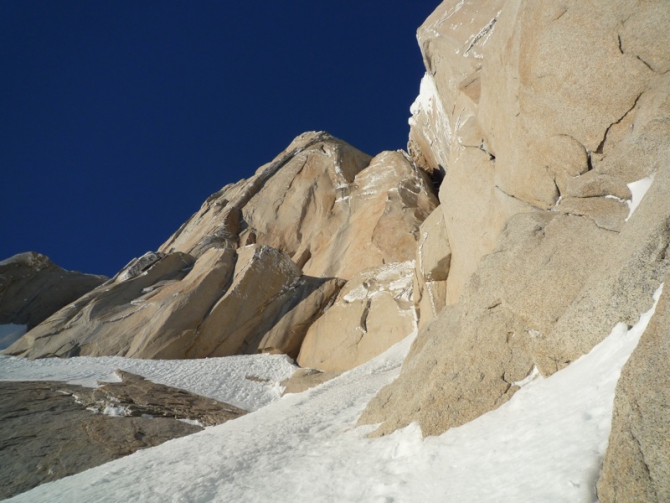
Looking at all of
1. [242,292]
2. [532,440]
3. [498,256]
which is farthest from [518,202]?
[242,292]

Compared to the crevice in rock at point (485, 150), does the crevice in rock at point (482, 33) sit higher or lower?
higher

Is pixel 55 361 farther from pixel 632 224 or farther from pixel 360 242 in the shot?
pixel 632 224

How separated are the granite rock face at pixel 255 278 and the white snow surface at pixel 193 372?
209cm

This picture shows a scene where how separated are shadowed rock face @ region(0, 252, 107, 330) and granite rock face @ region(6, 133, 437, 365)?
7622 millimetres

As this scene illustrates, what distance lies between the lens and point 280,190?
46.5 metres

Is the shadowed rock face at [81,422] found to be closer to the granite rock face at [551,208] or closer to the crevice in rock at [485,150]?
the granite rock face at [551,208]

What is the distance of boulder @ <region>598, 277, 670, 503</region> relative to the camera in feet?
10.9

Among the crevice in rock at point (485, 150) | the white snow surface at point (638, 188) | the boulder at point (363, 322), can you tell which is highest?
the crevice in rock at point (485, 150)

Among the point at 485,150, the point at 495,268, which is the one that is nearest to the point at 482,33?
the point at 485,150

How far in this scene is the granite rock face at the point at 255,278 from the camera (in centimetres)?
2652

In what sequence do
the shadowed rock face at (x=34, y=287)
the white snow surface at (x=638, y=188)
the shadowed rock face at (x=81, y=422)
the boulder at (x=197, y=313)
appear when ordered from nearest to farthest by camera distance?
the white snow surface at (x=638, y=188), the shadowed rock face at (x=81, y=422), the boulder at (x=197, y=313), the shadowed rock face at (x=34, y=287)

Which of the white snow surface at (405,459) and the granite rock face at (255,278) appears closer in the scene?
the white snow surface at (405,459)

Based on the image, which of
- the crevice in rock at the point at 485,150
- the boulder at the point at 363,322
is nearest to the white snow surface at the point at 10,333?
the boulder at the point at 363,322

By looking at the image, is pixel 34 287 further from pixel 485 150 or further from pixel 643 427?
pixel 643 427
